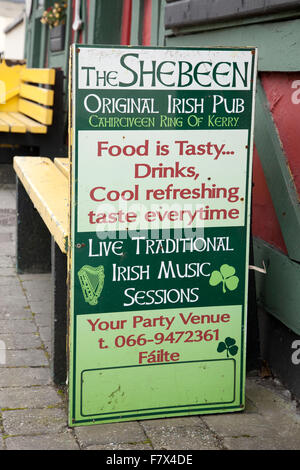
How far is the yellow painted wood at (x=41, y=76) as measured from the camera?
9.70 metres

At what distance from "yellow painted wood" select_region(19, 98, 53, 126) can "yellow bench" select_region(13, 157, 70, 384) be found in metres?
3.30

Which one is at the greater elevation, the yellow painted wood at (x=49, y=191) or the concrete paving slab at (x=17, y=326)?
the yellow painted wood at (x=49, y=191)

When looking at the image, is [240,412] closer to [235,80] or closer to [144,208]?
[144,208]

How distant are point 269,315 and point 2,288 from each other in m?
2.31

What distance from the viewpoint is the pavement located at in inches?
130

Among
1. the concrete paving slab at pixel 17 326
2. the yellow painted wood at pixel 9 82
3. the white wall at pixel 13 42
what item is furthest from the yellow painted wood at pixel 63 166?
the white wall at pixel 13 42

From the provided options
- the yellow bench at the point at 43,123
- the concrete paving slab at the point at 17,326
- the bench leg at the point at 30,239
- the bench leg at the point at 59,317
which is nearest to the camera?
the bench leg at the point at 59,317

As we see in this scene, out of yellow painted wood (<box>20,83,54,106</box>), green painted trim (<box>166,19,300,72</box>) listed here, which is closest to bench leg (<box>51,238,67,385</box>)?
green painted trim (<box>166,19,300,72</box>)

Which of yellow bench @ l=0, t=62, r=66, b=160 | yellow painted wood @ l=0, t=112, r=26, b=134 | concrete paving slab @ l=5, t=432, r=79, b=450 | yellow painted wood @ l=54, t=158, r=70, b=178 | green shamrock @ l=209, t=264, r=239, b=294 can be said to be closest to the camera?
concrete paving slab @ l=5, t=432, r=79, b=450

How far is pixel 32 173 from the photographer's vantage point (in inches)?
218

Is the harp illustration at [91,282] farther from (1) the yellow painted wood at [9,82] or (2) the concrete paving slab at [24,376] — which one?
(1) the yellow painted wood at [9,82]

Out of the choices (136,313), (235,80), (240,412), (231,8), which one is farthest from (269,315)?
(231,8)

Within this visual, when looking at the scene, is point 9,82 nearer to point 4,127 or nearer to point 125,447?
point 4,127

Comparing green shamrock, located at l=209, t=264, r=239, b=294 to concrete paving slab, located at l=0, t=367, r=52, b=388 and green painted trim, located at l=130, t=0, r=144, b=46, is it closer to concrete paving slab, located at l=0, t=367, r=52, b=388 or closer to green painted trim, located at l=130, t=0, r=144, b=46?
concrete paving slab, located at l=0, t=367, r=52, b=388
